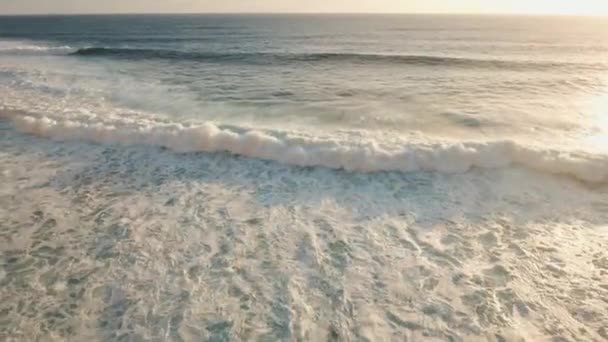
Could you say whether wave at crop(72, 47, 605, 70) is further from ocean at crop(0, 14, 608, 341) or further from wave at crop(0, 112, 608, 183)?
wave at crop(0, 112, 608, 183)

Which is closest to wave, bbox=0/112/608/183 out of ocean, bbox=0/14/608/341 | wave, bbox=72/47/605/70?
ocean, bbox=0/14/608/341

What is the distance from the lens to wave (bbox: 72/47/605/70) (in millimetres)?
22469

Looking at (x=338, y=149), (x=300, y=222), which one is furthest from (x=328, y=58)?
(x=300, y=222)

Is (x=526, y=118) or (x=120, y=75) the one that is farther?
(x=120, y=75)

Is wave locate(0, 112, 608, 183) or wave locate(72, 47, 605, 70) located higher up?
wave locate(72, 47, 605, 70)

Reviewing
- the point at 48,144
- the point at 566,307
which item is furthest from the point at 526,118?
the point at 48,144

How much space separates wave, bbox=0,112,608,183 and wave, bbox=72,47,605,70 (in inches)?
666

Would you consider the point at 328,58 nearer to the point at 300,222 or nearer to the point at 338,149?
the point at 338,149

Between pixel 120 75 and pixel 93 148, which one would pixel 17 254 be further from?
pixel 120 75

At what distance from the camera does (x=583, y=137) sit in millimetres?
8680

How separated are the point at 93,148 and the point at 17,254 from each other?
4094mm

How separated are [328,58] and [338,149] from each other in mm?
19635

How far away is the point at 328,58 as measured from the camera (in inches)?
1008

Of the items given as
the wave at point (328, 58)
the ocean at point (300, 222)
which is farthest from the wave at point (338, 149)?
the wave at point (328, 58)
